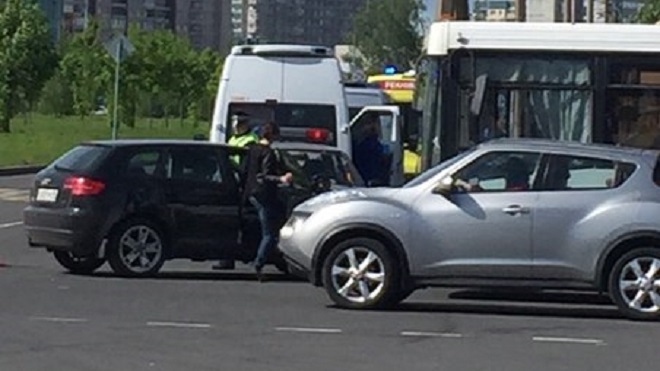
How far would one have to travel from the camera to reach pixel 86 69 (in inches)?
3162

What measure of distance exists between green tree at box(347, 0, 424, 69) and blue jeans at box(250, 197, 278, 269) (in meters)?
74.2

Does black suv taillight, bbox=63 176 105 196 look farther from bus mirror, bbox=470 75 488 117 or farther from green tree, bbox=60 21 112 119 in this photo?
green tree, bbox=60 21 112 119

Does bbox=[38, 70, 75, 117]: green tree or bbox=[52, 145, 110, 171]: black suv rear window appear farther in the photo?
bbox=[38, 70, 75, 117]: green tree

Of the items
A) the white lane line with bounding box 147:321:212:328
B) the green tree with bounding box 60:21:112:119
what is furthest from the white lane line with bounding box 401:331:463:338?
the green tree with bounding box 60:21:112:119

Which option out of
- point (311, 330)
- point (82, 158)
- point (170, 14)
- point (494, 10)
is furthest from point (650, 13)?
point (170, 14)

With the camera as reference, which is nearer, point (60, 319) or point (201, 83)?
point (60, 319)

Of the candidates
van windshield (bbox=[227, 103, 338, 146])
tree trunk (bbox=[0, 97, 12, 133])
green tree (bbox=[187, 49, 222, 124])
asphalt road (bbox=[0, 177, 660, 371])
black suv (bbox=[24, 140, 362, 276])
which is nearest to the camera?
asphalt road (bbox=[0, 177, 660, 371])

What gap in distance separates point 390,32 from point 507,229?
263ft

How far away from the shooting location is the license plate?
18.9 m

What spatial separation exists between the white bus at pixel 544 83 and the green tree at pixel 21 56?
57.1 m

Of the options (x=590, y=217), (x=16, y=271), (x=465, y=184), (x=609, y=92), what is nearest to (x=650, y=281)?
(x=590, y=217)

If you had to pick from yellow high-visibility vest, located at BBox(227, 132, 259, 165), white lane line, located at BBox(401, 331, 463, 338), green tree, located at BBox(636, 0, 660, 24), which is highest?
green tree, located at BBox(636, 0, 660, 24)

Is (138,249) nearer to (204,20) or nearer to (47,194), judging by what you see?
(47,194)

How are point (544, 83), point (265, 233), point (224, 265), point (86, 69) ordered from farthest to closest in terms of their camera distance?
point (86, 69), point (224, 265), point (265, 233), point (544, 83)
